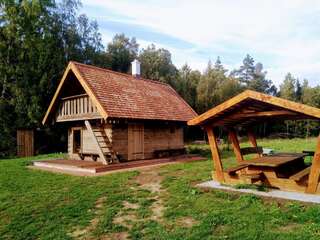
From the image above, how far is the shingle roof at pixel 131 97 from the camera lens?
1295 cm

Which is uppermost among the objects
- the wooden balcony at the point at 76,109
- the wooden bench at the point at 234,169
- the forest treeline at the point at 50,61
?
the forest treeline at the point at 50,61

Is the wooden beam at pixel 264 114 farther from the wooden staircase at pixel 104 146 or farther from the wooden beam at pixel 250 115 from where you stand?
the wooden staircase at pixel 104 146

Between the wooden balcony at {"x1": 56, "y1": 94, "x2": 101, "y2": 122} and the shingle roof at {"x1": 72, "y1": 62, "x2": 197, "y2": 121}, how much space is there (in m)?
0.84

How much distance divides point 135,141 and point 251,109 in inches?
292

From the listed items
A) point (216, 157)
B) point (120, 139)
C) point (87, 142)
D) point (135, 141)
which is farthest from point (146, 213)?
point (87, 142)

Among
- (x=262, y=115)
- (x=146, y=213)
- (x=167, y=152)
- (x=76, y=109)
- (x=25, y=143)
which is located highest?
(x=76, y=109)

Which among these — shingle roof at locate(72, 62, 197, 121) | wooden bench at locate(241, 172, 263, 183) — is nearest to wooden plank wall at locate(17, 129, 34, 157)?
shingle roof at locate(72, 62, 197, 121)

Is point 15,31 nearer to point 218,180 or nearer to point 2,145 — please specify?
point 2,145

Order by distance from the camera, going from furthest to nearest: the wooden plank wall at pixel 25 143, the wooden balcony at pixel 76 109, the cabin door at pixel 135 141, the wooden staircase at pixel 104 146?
the wooden plank wall at pixel 25 143, the cabin door at pixel 135 141, the wooden balcony at pixel 76 109, the wooden staircase at pixel 104 146

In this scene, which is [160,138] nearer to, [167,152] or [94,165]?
[167,152]

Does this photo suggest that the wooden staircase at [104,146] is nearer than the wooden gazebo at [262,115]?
No

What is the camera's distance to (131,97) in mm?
14570

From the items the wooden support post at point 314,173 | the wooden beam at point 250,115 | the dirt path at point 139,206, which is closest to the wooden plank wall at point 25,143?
the dirt path at point 139,206

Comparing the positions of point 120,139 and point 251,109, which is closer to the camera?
point 251,109
